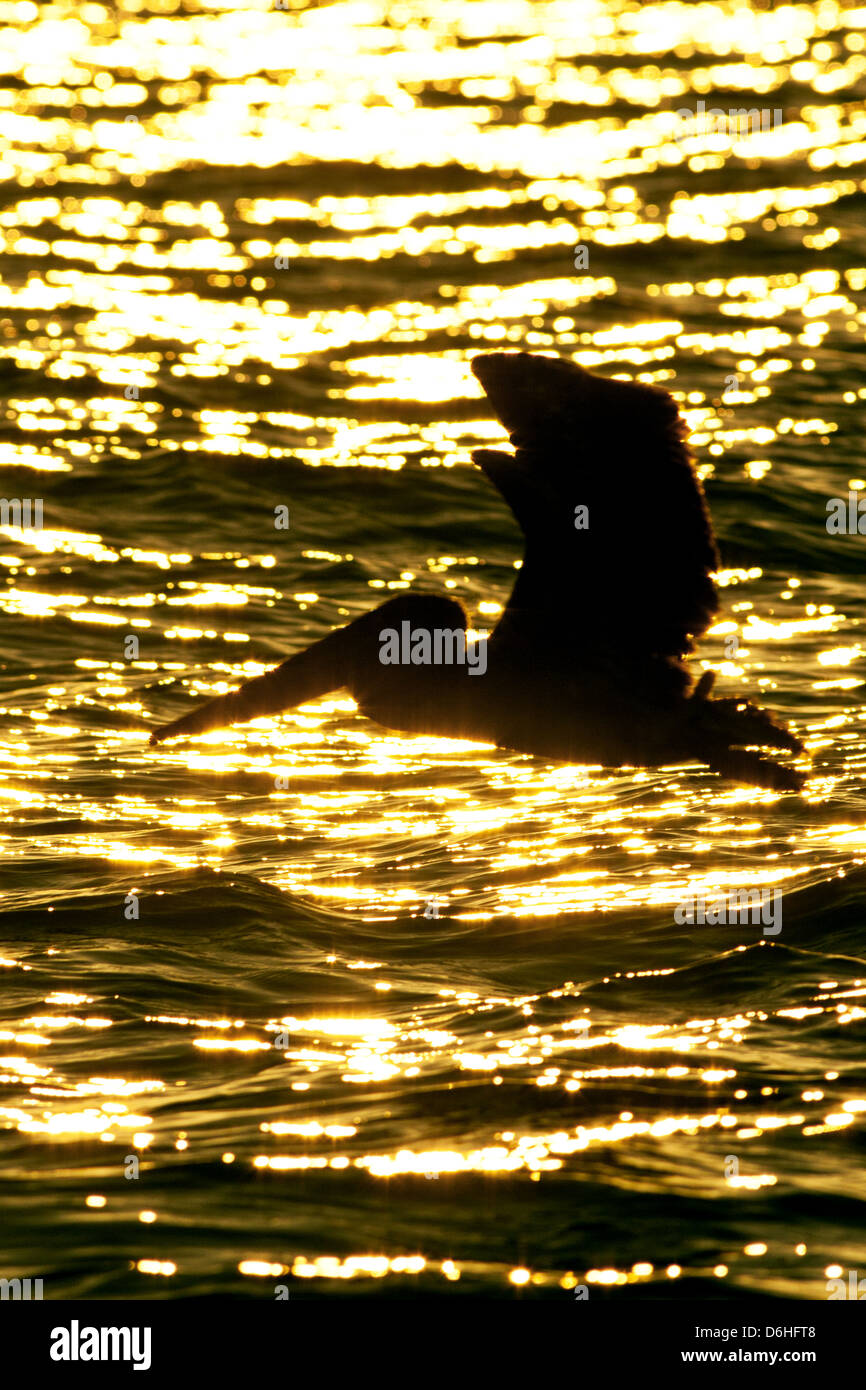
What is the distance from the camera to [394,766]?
50.8ft

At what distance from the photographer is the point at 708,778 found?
15.2 m

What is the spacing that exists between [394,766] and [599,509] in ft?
21.9

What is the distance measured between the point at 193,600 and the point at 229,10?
38376 millimetres

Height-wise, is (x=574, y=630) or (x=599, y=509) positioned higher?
(x=599, y=509)

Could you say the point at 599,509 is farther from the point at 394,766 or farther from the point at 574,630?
the point at 394,766

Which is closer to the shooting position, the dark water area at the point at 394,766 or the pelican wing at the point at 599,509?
the pelican wing at the point at 599,509

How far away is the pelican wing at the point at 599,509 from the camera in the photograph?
877 cm

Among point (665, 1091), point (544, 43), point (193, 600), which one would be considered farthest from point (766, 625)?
point (544, 43)

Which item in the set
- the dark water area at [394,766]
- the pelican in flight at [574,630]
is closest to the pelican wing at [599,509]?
the pelican in flight at [574,630]

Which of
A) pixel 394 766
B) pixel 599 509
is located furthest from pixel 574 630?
pixel 394 766

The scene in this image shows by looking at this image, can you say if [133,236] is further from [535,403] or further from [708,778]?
[535,403]

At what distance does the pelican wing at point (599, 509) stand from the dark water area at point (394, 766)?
8.0 inches

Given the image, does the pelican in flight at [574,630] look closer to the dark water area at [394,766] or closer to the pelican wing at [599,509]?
the pelican wing at [599,509]

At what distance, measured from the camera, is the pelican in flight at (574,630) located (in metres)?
8.76
